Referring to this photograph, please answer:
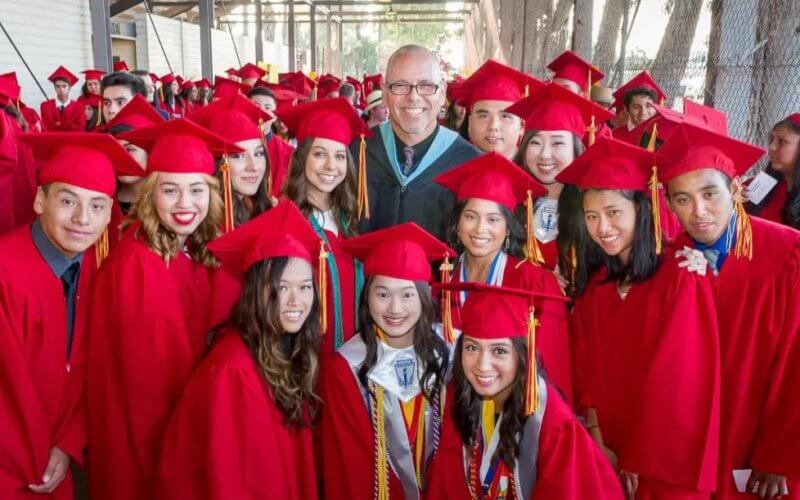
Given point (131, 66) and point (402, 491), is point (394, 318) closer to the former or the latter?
point (402, 491)

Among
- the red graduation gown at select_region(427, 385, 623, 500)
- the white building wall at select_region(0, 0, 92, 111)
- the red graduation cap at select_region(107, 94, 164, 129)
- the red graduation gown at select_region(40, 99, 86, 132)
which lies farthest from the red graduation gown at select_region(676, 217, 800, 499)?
the white building wall at select_region(0, 0, 92, 111)

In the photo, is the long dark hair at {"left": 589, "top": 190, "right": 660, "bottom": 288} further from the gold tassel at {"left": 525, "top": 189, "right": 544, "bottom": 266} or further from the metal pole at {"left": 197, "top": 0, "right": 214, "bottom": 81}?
the metal pole at {"left": 197, "top": 0, "right": 214, "bottom": 81}

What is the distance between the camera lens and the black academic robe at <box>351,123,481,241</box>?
372 cm

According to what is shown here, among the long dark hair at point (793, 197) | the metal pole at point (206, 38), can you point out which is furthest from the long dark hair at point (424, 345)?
the metal pole at point (206, 38)

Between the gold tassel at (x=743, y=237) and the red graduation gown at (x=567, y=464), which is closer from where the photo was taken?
the red graduation gown at (x=567, y=464)

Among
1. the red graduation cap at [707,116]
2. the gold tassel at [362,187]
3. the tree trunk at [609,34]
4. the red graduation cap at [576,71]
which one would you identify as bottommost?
the gold tassel at [362,187]

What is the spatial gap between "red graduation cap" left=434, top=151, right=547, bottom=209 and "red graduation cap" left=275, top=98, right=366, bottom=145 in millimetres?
606

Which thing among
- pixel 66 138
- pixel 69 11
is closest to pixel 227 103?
pixel 66 138

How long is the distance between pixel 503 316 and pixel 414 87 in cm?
185

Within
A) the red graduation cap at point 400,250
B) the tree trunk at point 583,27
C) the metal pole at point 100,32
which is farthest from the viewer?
the metal pole at point 100,32

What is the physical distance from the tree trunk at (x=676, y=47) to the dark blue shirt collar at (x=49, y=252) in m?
4.56

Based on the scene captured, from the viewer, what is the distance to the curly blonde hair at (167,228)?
256 centimetres

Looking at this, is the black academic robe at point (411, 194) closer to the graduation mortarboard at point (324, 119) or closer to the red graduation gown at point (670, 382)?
the graduation mortarboard at point (324, 119)

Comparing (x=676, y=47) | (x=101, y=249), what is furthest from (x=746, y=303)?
(x=676, y=47)
